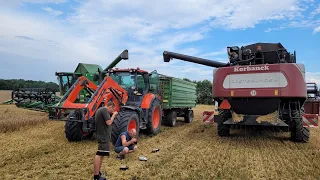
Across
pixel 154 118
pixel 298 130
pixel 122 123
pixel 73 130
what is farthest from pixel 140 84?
pixel 298 130

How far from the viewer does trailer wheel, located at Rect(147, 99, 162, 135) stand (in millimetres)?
9430

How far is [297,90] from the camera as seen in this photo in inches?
Answer: 302

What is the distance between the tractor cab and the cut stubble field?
1380 mm

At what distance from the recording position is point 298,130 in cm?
827

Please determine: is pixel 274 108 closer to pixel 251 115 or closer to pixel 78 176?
pixel 251 115

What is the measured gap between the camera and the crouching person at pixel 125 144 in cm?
627

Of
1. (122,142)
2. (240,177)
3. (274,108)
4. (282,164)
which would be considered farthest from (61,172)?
(274,108)

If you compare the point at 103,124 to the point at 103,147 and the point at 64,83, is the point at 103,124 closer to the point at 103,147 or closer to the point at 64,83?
the point at 103,147

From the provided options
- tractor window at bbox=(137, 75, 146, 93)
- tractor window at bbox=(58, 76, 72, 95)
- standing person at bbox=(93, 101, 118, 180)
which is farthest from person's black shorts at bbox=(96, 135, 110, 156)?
tractor window at bbox=(58, 76, 72, 95)

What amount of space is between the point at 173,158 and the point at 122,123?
1723 millimetres

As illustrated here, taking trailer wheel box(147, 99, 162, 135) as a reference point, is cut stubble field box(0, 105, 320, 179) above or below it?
below

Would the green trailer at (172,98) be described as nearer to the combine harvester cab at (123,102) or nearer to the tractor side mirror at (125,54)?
the combine harvester cab at (123,102)

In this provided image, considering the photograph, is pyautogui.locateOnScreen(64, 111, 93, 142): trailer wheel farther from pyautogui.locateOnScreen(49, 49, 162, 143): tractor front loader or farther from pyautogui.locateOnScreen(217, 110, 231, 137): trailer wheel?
pyautogui.locateOnScreen(217, 110, 231, 137): trailer wheel

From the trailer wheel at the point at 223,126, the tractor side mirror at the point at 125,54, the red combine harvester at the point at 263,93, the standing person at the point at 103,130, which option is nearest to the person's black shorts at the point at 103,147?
the standing person at the point at 103,130
